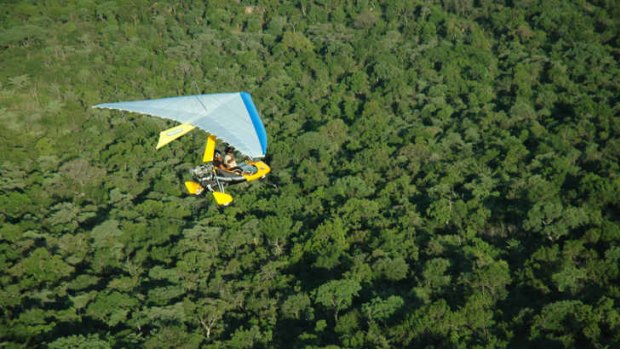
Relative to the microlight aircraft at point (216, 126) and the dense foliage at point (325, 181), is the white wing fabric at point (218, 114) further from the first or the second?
the dense foliage at point (325, 181)

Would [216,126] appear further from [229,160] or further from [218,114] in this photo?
[229,160]

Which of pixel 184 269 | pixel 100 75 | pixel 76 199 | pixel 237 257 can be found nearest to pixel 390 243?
pixel 237 257

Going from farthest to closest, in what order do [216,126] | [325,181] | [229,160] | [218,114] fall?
[325,181] < [229,160] < [218,114] < [216,126]

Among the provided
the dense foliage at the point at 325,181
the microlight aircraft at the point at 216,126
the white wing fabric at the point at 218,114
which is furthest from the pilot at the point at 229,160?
the dense foliage at the point at 325,181

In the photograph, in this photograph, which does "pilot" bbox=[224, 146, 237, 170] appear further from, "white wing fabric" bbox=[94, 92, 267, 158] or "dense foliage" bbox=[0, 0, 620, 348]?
"dense foliage" bbox=[0, 0, 620, 348]

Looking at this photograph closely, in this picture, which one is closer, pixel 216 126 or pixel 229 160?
pixel 216 126

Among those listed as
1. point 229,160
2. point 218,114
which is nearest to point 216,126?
point 218,114
